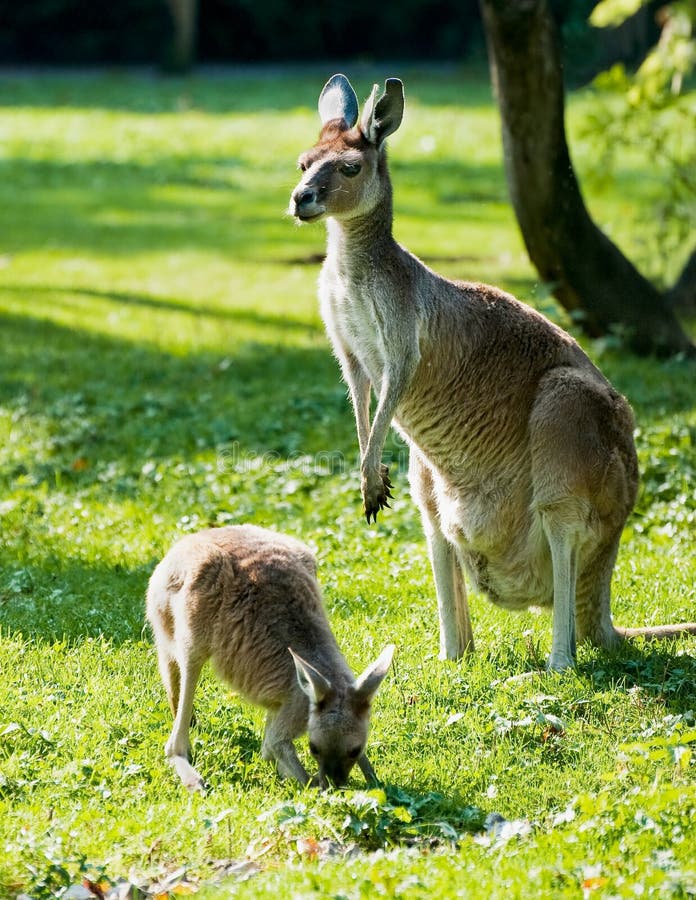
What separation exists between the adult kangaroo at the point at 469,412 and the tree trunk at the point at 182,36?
27.6 metres

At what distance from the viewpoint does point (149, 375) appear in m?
9.71

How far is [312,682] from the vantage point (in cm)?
410

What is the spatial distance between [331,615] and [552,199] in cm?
405

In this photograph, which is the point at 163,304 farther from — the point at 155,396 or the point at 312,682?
the point at 312,682

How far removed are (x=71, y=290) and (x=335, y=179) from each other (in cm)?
816

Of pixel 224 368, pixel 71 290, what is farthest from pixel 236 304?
pixel 224 368

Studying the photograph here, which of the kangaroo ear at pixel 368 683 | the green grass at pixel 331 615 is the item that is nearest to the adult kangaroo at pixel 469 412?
the green grass at pixel 331 615

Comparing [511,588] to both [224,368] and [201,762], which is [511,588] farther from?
[224,368]

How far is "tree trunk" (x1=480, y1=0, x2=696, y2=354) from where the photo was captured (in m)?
8.50

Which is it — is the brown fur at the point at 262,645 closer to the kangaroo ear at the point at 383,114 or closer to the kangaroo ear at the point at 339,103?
the kangaroo ear at the point at 383,114

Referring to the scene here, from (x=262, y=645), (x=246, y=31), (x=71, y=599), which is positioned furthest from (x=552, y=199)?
(x=246, y=31)

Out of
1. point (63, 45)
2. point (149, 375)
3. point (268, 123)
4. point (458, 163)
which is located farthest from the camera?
point (63, 45)

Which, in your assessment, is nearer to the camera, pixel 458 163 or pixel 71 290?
pixel 71 290

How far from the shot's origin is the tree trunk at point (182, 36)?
103 ft
